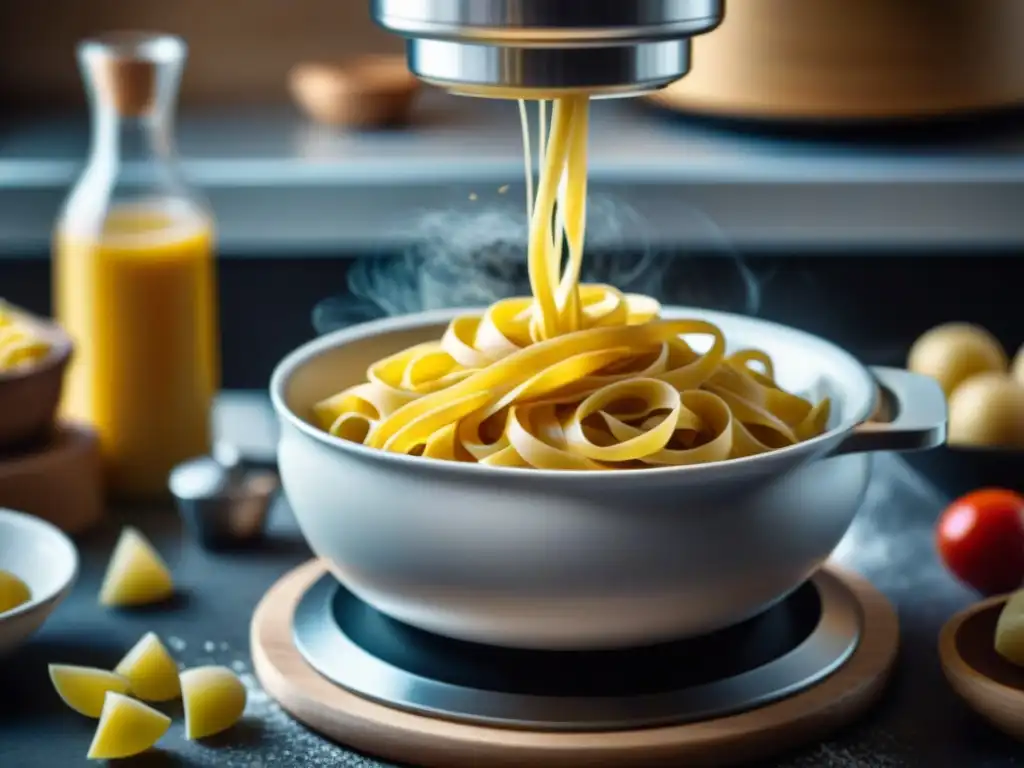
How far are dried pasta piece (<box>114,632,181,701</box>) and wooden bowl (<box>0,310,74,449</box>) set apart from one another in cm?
33

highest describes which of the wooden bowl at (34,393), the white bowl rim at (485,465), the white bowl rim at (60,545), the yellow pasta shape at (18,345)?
the white bowl rim at (485,465)

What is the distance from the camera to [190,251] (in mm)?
1495

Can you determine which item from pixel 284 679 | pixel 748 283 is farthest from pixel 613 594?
pixel 748 283

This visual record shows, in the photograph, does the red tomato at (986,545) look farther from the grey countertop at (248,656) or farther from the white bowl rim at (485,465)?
the white bowl rim at (485,465)

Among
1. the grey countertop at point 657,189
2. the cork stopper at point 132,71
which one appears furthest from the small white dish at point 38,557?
the grey countertop at point 657,189

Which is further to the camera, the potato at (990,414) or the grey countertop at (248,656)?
the potato at (990,414)

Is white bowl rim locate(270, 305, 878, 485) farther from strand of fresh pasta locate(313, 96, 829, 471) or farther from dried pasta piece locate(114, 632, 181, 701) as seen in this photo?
dried pasta piece locate(114, 632, 181, 701)

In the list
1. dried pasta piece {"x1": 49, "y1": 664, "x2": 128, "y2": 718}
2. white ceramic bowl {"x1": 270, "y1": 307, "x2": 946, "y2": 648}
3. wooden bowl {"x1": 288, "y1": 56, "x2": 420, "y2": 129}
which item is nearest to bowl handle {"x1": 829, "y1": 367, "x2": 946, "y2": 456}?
white ceramic bowl {"x1": 270, "y1": 307, "x2": 946, "y2": 648}

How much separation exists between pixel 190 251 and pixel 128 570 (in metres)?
0.39

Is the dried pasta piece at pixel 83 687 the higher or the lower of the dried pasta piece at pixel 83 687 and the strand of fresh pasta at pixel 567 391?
the lower

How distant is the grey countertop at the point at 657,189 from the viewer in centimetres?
246

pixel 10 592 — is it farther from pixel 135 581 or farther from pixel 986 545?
pixel 986 545

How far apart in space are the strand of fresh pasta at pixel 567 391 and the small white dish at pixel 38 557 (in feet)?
0.67

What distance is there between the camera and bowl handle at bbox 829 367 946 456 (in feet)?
3.30
